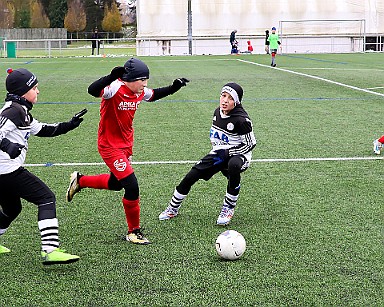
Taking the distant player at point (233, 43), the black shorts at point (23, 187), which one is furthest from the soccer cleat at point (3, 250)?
the distant player at point (233, 43)

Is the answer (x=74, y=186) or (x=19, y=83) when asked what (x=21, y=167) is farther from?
(x=74, y=186)

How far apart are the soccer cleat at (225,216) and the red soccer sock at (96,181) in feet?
3.78

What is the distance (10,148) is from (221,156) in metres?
2.25

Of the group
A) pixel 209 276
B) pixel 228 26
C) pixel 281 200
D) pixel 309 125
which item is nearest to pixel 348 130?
pixel 309 125

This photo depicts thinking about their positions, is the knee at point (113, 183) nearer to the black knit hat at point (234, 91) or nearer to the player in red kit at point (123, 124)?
the player in red kit at point (123, 124)

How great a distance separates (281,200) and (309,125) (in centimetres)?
577

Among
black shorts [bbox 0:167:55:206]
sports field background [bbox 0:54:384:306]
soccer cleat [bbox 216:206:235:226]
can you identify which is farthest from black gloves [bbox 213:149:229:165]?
black shorts [bbox 0:167:55:206]

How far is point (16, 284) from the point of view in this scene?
4.96 meters

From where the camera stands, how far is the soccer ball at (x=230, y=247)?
5375 mm

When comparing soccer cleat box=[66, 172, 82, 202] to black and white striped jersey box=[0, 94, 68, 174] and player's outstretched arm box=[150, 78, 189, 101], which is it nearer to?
player's outstretched arm box=[150, 78, 189, 101]

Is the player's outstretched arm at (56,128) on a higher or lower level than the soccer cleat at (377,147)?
higher

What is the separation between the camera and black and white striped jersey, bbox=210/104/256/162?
261 inches

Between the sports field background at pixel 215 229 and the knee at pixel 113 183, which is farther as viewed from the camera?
the knee at pixel 113 183

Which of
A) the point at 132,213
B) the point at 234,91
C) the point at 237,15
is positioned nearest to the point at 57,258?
the point at 132,213
